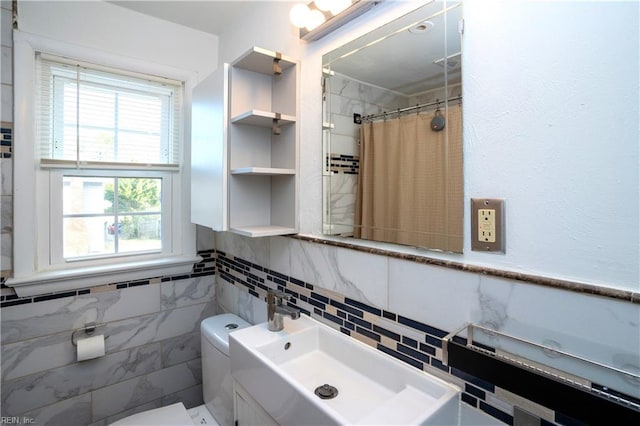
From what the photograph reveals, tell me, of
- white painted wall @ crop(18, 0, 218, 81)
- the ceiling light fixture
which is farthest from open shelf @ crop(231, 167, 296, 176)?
white painted wall @ crop(18, 0, 218, 81)

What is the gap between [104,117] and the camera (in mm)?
1791

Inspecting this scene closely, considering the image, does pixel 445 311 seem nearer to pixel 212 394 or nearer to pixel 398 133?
pixel 398 133

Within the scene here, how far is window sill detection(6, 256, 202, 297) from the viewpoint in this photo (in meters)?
1.58

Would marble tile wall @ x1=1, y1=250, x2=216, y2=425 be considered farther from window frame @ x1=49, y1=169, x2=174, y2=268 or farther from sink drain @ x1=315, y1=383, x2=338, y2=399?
sink drain @ x1=315, y1=383, x2=338, y2=399

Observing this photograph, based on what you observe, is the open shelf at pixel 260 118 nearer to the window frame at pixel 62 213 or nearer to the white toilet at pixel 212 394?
the window frame at pixel 62 213

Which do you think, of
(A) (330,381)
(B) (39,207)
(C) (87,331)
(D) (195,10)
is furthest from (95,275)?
(D) (195,10)

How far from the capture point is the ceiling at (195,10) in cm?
175

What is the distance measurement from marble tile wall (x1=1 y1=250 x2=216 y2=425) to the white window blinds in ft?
2.14

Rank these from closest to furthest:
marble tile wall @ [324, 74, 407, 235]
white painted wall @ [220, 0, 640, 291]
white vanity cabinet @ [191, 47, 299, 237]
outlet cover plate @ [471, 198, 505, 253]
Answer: white painted wall @ [220, 0, 640, 291] < outlet cover plate @ [471, 198, 505, 253] < marble tile wall @ [324, 74, 407, 235] < white vanity cabinet @ [191, 47, 299, 237]

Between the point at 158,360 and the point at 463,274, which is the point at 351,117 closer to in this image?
the point at 463,274

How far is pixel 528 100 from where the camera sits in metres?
0.75

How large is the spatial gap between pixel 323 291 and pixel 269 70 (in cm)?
102

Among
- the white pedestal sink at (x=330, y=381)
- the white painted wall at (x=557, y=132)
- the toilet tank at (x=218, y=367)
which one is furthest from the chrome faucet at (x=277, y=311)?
the white painted wall at (x=557, y=132)
